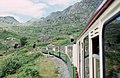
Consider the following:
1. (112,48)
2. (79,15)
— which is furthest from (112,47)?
(79,15)

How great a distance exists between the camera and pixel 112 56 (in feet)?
7.59

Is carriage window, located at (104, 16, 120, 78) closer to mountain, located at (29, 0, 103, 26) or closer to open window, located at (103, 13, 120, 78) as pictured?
open window, located at (103, 13, 120, 78)

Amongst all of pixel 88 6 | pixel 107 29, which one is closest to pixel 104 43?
pixel 107 29

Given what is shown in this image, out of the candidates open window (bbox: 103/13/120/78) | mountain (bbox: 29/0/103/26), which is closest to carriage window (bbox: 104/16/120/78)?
open window (bbox: 103/13/120/78)

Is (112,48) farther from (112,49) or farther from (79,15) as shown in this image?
(79,15)

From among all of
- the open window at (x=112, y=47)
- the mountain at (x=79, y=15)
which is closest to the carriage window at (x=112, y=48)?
the open window at (x=112, y=47)

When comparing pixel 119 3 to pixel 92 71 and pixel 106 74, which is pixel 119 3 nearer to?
pixel 106 74

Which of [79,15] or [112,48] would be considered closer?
[112,48]

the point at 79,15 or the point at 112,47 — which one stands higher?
the point at 79,15

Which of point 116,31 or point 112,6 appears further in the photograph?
point 116,31

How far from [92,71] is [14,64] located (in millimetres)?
19450

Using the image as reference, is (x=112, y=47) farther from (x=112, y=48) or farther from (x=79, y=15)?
(x=79, y=15)

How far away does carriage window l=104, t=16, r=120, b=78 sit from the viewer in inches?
82.8

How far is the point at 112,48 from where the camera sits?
233cm
